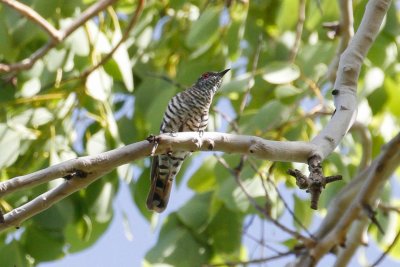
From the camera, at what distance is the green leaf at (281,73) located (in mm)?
4188

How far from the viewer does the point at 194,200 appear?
4785mm

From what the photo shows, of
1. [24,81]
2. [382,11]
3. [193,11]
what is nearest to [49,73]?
[24,81]

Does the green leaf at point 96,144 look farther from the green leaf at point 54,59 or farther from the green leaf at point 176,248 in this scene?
the green leaf at point 176,248

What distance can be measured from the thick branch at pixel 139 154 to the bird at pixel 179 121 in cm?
130

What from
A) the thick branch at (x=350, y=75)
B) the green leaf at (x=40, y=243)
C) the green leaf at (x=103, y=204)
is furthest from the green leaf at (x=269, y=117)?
the thick branch at (x=350, y=75)

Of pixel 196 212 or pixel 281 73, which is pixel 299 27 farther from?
pixel 196 212

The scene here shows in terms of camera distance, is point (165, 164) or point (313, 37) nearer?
point (165, 164)

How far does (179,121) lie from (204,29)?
507mm

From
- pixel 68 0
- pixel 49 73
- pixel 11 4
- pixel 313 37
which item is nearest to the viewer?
pixel 11 4

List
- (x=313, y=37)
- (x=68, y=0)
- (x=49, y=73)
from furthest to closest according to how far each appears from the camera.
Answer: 1. (x=313, y=37)
2. (x=49, y=73)
3. (x=68, y=0)

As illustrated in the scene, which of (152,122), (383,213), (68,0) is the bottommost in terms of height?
(383,213)

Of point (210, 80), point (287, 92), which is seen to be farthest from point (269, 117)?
point (210, 80)

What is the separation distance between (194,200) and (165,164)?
54 cm

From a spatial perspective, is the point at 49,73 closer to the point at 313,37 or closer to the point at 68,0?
the point at 68,0
